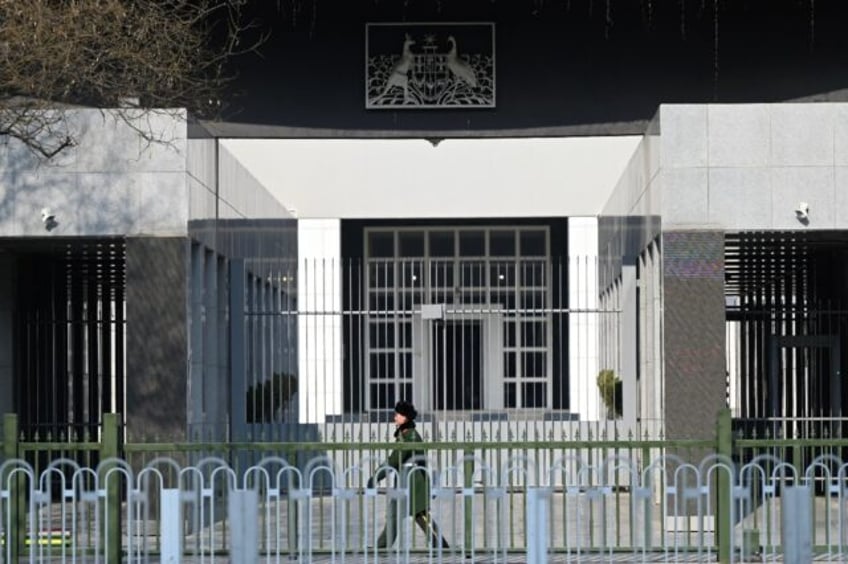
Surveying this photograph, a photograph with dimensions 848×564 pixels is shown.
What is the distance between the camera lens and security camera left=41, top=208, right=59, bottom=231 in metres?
18.5

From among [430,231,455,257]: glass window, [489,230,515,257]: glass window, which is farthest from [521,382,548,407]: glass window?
[430,231,455,257]: glass window

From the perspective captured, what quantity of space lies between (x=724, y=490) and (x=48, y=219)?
26.7ft

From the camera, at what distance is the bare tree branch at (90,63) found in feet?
53.9

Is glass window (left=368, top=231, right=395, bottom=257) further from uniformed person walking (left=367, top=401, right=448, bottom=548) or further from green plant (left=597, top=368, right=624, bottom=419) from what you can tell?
uniformed person walking (left=367, top=401, right=448, bottom=548)

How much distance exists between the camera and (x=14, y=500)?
14.4 metres

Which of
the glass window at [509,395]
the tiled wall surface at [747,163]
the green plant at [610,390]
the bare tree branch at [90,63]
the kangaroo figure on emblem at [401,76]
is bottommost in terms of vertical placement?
the glass window at [509,395]

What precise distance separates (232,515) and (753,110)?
8.91 m

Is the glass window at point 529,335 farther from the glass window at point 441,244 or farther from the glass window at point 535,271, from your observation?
the glass window at point 441,244

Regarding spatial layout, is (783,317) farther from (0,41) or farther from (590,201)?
(0,41)

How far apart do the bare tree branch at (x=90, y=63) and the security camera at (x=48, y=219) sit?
0.65 m

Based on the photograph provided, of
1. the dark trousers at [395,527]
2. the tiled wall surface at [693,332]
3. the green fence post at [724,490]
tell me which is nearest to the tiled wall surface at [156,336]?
A: the dark trousers at [395,527]

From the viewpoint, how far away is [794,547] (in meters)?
11.7

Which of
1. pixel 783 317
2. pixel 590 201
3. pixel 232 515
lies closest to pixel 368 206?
pixel 590 201

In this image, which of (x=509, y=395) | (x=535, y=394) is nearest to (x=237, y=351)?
(x=535, y=394)
